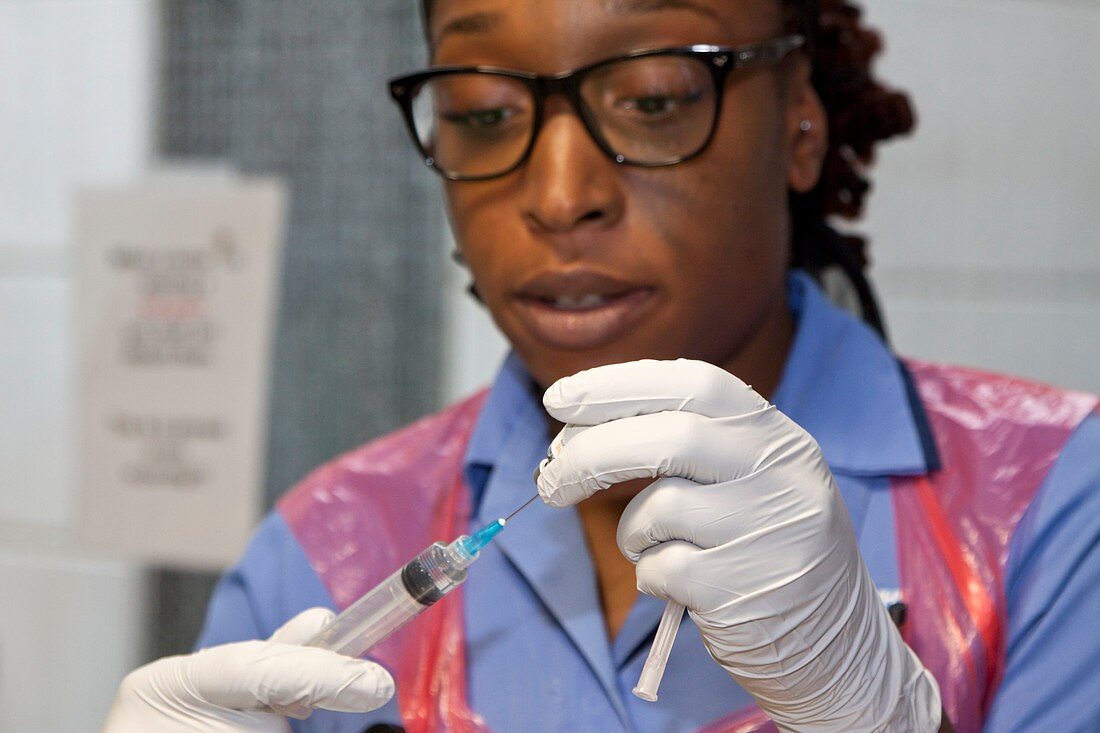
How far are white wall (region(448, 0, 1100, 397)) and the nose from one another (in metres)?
0.65

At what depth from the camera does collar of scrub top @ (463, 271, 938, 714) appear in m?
0.94

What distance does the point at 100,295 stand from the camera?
5.46ft

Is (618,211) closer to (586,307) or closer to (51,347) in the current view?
(586,307)

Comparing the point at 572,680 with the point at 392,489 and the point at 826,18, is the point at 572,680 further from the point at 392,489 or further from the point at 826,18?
the point at 826,18

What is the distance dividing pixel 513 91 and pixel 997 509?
51 cm

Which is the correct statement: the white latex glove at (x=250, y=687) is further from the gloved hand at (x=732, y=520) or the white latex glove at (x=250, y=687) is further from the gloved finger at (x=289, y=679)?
the gloved hand at (x=732, y=520)

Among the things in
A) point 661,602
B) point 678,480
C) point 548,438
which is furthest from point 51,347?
point 678,480

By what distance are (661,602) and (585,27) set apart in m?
0.45

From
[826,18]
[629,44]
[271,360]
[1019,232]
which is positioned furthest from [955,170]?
[271,360]

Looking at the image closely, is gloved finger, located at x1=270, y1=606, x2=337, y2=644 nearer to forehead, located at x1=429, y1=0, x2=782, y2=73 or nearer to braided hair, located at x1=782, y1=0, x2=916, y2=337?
forehead, located at x1=429, y1=0, x2=782, y2=73

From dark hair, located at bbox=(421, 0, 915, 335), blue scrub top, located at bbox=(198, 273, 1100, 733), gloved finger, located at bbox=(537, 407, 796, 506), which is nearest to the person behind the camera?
gloved finger, located at bbox=(537, 407, 796, 506)

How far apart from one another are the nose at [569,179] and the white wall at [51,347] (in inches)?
39.1

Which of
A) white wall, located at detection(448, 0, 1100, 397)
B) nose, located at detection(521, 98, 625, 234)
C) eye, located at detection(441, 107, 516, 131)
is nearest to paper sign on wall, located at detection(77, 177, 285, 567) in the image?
white wall, located at detection(448, 0, 1100, 397)

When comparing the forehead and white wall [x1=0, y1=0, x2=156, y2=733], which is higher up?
the forehead
